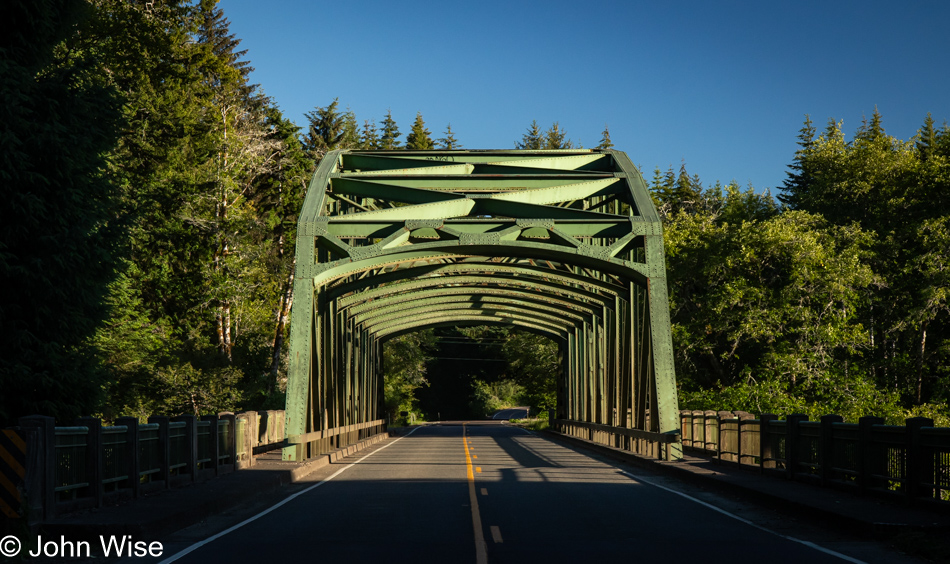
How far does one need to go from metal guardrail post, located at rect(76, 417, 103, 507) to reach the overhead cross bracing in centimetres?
806

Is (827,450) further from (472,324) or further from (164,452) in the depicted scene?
(472,324)

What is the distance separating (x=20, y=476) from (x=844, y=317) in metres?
36.8

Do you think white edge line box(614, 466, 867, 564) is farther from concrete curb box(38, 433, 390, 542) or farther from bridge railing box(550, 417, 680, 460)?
concrete curb box(38, 433, 390, 542)

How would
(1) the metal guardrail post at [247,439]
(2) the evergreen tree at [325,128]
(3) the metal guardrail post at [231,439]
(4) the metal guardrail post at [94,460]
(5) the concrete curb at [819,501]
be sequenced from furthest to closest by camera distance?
(2) the evergreen tree at [325,128] → (1) the metal guardrail post at [247,439] → (3) the metal guardrail post at [231,439] → (4) the metal guardrail post at [94,460] → (5) the concrete curb at [819,501]

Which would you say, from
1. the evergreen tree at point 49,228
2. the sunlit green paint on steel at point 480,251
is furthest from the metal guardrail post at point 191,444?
the sunlit green paint on steel at point 480,251

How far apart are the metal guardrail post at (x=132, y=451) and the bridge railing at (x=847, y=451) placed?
9793 mm

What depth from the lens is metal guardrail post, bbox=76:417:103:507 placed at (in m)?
11.6

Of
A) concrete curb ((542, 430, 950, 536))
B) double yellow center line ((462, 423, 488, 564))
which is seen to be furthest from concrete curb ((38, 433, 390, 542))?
concrete curb ((542, 430, 950, 536))

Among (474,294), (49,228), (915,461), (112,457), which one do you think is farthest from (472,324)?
(915,461)

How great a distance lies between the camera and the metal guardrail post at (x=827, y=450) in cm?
1387

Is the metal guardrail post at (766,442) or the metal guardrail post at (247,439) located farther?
the metal guardrail post at (247,439)

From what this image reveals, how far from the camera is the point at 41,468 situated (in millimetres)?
10117

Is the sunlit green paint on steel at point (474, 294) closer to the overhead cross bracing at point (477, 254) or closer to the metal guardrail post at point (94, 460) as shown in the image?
the overhead cross bracing at point (477, 254)

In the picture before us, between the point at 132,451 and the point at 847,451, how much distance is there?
9993mm
